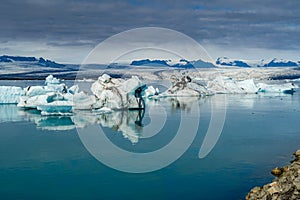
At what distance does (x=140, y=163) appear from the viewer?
10.7 meters

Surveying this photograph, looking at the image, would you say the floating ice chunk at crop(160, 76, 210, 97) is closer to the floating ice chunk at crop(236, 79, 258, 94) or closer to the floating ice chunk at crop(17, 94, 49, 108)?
the floating ice chunk at crop(236, 79, 258, 94)

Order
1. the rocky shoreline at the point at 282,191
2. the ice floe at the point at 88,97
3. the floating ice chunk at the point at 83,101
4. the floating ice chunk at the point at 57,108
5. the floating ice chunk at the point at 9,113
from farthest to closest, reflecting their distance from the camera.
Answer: the floating ice chunk at the point at 83,101 < the ice floe at the point at 88,97 < the floating ice chunk at the point at 57,108 < the floating ice chunk at the point at 9,113 < the rocky shoreline at the point at 282,191

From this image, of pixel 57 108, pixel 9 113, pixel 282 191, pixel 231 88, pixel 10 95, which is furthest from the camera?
pixel 231 88

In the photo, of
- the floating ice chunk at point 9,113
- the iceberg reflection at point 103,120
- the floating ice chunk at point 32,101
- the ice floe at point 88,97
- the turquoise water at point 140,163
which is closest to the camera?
the turquoise water at point 140,163

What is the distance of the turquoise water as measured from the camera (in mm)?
8555

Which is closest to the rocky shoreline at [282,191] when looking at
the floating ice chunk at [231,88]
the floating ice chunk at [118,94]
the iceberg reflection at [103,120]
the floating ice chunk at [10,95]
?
the iceberg reflection at [103,120]

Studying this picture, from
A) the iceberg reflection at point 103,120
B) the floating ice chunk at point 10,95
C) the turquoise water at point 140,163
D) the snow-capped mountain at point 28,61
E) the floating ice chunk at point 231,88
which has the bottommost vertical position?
the turquoise water at point 140,163

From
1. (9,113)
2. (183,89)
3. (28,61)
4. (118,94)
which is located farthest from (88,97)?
(28,61)

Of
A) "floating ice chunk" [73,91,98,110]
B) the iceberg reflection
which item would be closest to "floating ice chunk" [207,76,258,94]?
the iceberg reflection

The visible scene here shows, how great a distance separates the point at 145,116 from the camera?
1994 cm

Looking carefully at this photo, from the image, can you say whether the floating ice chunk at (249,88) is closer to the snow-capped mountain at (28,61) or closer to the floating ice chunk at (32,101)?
the floating ice chunk at (32,101)

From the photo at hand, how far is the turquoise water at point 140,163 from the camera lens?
28.1 feet

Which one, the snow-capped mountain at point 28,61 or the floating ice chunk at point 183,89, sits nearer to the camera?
the floating ice chunk at point 183,89

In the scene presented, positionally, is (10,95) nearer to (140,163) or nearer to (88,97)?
(88,97)
